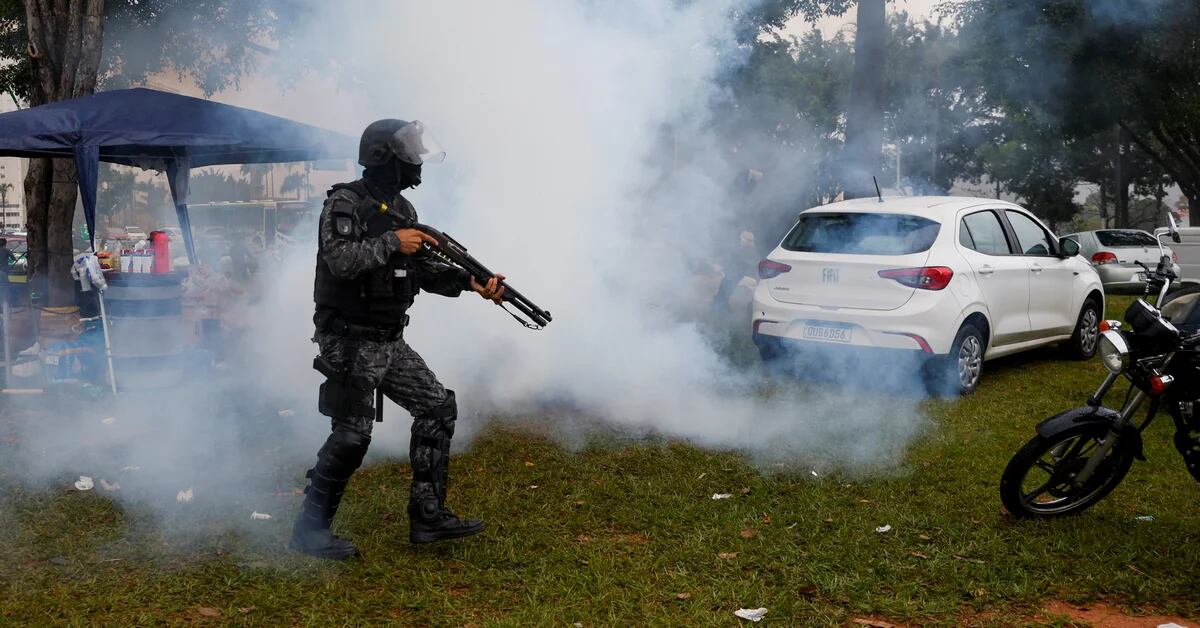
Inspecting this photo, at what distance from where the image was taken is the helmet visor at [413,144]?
3.87 m

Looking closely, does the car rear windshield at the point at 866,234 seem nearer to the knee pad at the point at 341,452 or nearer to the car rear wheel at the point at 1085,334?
the car rear wheel at the point at 1085,334

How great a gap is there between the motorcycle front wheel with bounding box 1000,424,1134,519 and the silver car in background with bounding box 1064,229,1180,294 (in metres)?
15.6

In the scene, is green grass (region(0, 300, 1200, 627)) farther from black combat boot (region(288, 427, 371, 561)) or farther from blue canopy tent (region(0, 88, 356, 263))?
blue canopy tent (region(0, 88, 356, 263))

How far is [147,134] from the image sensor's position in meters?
7.46

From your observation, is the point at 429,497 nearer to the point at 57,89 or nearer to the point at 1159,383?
the point at 1159,383

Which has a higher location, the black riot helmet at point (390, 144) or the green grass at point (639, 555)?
the black riot helmet at point (390, 144)

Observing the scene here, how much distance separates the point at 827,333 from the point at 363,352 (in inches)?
168

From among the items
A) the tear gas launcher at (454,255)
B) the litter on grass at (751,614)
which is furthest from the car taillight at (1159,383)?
the tear gas launcher at (454,255)

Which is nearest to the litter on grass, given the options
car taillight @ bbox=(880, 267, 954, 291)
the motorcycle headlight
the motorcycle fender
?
the motorcycle fender

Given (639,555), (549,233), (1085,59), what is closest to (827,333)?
(549,233)

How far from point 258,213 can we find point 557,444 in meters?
15.7

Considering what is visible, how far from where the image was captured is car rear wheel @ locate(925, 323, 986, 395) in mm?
7086

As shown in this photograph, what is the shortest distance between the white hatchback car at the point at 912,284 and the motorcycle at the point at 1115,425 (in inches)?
93.6

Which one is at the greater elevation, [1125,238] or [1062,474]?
[1125,238]
